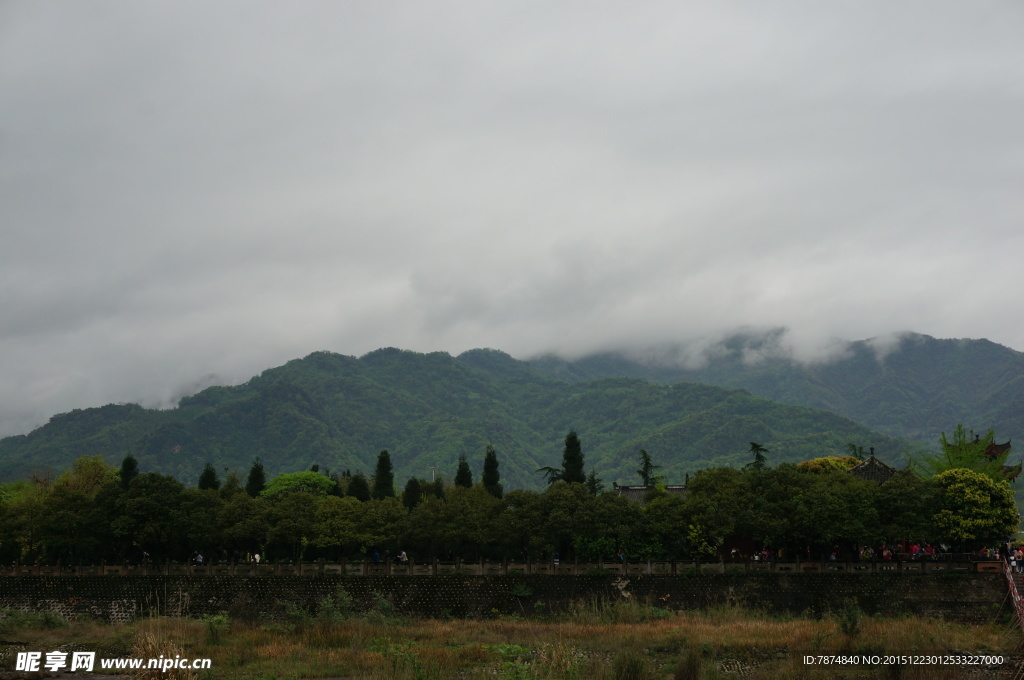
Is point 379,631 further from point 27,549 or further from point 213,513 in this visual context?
point 27,549

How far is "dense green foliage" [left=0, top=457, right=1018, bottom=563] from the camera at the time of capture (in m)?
42.2

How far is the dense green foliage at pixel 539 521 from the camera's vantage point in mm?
42250

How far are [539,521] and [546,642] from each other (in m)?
13.4

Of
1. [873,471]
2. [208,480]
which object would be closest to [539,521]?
[873,471]

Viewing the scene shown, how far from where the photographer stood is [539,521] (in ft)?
146

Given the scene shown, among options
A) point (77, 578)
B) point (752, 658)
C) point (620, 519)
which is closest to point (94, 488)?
point (77, 578)

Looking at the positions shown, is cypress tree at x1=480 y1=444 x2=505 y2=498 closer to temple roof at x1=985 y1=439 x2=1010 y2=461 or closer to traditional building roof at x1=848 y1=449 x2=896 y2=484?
traditional building roof at x1=848 y1=449 x2=896 y2=484

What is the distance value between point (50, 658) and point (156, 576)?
45.9 ft

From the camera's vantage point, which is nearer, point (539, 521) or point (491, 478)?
point (539, 521)

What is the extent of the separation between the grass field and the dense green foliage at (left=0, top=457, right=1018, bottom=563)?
4.77 metres

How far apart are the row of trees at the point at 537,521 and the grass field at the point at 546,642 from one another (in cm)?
476

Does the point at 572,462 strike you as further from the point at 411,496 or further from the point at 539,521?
the point at 539,521

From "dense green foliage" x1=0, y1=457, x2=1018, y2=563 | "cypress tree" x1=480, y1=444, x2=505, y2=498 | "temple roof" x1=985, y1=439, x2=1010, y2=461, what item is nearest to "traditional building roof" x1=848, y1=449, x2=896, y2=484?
"dense green foliage" x1=0, y1=457, x2=1018, y2=563

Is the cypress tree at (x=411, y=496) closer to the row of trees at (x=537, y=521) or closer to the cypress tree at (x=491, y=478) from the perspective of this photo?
the cypress tree at (x=491, y=478)
